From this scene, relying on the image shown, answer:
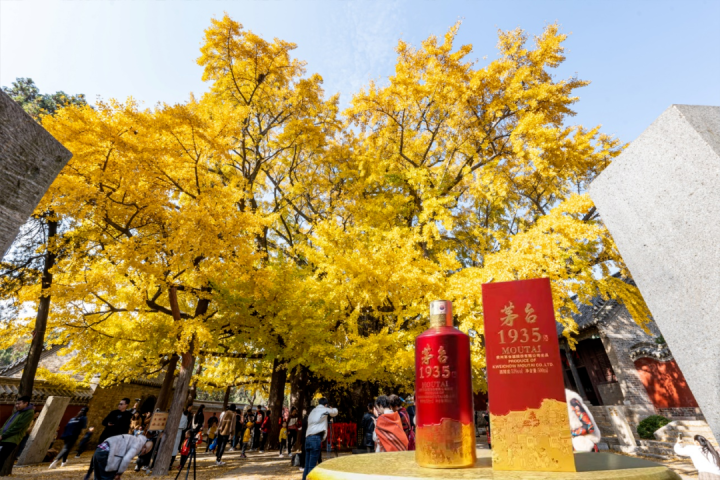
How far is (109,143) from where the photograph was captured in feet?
23.4

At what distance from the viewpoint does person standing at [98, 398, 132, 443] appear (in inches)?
281

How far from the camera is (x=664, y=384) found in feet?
47.8

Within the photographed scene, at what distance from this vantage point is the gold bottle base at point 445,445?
130 cm

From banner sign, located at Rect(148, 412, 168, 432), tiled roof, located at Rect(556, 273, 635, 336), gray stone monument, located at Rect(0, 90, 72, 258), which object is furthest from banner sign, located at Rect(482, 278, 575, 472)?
tiled roof, located at Rect(556, 273, 635, 336)

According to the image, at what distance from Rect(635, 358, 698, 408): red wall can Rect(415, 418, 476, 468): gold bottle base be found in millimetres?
18688

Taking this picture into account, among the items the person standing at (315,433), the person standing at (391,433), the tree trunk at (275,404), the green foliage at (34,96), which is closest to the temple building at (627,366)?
the tree trunk at (275,404)

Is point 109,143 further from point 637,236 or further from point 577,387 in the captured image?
point 577,387

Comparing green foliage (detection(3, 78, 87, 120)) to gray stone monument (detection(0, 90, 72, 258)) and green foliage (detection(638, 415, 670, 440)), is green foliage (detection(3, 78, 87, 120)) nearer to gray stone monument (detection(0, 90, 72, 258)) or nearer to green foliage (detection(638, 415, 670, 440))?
gray stone monument (detection(0, 90, 72, 258))

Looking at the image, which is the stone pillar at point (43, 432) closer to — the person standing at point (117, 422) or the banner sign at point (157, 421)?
the person standing at point (117, 422)

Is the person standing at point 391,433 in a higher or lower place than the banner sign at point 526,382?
lower

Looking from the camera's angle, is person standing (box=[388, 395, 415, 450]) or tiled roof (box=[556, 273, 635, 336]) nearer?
person standing (box=[388, 395, 415, 450])

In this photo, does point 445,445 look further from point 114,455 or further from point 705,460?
point 705,460

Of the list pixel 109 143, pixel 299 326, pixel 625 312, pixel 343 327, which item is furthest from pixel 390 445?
pixel 625 312

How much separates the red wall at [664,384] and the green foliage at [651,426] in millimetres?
3013
